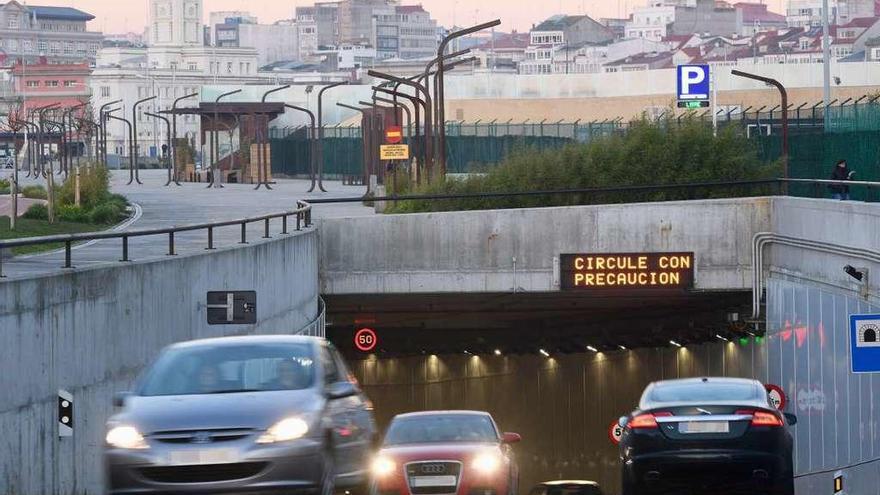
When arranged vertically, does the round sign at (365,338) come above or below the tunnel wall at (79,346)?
below

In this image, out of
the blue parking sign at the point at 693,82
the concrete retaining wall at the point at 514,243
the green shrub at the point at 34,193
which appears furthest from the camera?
the green shrub at the point at 34,193

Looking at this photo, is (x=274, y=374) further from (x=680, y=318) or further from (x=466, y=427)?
(x=680, y=318)

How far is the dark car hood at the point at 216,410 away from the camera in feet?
45.5

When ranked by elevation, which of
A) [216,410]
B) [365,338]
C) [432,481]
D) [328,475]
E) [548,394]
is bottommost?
[548,394]

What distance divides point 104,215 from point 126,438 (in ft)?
126

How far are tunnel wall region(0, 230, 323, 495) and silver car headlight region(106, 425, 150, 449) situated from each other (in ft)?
15.5

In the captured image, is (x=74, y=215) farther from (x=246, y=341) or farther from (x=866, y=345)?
→ (x=246, y=341)

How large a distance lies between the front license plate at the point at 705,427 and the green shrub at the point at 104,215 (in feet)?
115

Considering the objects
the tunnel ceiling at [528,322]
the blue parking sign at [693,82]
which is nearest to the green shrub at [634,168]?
the tunnel ceiling at [528,322]

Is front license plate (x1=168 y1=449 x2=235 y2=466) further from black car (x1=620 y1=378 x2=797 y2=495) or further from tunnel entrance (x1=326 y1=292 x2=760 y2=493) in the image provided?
tunnel entrance (x1=326 y1=292 x2=760 y2=493)

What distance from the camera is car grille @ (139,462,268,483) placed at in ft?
44.9

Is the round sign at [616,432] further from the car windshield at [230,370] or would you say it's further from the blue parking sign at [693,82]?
the blue parking sign at [693,82]

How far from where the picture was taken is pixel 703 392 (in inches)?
732

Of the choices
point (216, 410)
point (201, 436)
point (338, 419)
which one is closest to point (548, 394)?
point (338, 419)
